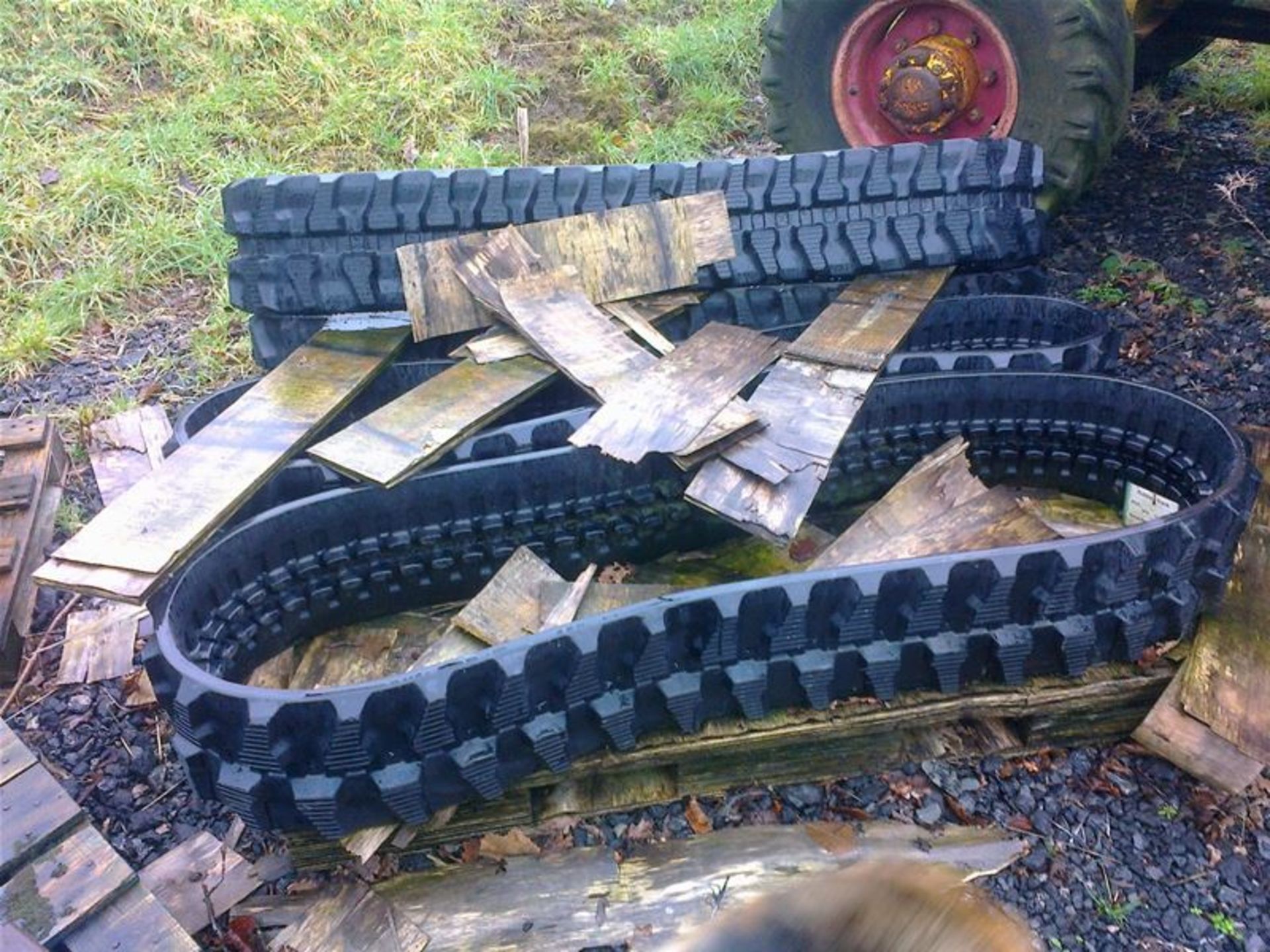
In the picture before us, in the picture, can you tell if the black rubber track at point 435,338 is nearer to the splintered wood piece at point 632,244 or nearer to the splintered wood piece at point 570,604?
the splintered wood piece at point 632,244

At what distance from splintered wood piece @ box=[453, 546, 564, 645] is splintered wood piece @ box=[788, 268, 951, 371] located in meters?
1.08

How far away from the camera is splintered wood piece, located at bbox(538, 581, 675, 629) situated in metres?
2.77

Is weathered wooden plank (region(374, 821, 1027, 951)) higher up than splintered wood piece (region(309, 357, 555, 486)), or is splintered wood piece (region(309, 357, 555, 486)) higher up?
splintered wood piece (region(309, 357, 555, 486))

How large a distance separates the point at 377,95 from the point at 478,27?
111 centimetres

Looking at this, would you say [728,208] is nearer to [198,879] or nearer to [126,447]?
[126,447]

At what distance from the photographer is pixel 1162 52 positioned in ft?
19.3

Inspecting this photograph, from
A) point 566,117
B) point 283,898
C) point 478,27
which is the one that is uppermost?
point 478,27

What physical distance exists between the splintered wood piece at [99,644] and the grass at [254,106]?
184cm

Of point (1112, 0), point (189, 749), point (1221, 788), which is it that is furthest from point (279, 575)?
point (1112, 0)

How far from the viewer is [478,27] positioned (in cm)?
684

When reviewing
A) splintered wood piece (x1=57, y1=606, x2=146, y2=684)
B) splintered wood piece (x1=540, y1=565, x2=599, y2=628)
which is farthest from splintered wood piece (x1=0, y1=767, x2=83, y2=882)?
splintered wood piece (x1=540, y1=565, x2=599, y2=628)

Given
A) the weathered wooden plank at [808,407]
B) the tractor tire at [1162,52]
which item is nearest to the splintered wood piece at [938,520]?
the weathered wooden plank at [808,407]

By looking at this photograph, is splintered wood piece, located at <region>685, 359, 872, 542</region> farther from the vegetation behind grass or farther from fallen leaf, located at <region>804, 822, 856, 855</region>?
the vegetation behind grass

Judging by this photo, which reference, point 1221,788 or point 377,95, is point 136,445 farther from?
point 1221,788
